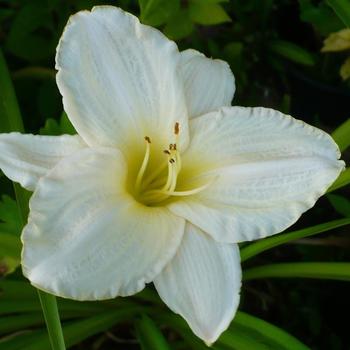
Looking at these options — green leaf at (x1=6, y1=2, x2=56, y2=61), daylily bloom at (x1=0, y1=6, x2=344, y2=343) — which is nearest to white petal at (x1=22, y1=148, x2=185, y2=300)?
daylily bloom at (x1=0, y1=6, x2=344, y2=343)

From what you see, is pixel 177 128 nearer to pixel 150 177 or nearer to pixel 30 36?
pixel 150 177

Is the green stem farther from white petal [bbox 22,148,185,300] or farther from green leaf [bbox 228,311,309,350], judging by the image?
green leaf [bbox 228,311,309,350]

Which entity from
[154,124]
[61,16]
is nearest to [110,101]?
[154,124]

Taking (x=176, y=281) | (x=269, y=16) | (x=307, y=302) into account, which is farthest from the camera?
(x=269, y=16)

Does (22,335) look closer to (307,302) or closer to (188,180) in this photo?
(188,180)

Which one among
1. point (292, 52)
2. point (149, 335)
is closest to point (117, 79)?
point (149, 335)
